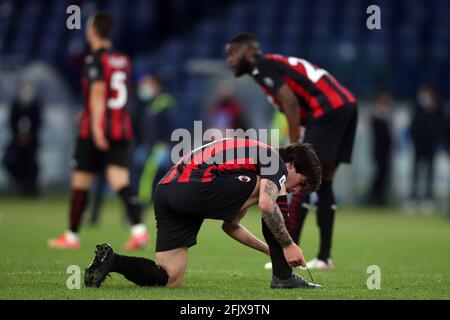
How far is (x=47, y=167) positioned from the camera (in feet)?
62.3

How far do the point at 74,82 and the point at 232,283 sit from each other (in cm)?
1294

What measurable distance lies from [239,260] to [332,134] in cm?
156

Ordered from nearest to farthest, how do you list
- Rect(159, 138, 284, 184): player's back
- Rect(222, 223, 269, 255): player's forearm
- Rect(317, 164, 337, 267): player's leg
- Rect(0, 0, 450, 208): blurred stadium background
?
1. Rect(159, 138, 284, 184): player's back
2. Rect(222, 223, 269, 255): player's forearm
3. Rect(317, 164, 337, 267): player's leg
4. Rect(0, 0, 450, 208): blurred stadium background

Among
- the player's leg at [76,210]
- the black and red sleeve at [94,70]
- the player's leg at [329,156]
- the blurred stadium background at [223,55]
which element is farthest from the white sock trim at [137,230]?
the blurred stadium background at [223,55]

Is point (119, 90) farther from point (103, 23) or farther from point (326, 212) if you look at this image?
point (326, 212)

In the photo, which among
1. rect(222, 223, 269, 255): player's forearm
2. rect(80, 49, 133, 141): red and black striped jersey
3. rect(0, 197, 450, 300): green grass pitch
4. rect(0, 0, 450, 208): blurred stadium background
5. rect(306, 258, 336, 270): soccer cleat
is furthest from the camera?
rect(0, 0, 450, 208): blurred stadium background

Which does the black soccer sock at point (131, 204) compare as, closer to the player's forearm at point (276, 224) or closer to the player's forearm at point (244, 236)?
the player's forearm at point (244, 236)

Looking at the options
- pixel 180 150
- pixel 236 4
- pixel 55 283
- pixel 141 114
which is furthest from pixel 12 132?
pixel 55 283

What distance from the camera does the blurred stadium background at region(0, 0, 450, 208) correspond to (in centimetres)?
1808

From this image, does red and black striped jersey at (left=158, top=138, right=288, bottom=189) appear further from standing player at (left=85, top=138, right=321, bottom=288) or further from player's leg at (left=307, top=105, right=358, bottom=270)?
player's leg at (left=307, top=105, right=358, bottom=270)

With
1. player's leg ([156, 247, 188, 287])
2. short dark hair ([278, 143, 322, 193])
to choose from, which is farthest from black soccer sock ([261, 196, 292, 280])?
player's leg ([156, 247, 188, 287])

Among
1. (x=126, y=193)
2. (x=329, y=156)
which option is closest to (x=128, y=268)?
(x=329, y=156)

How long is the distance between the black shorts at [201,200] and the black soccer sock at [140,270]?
7.6 inches

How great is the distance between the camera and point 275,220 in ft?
21.0
